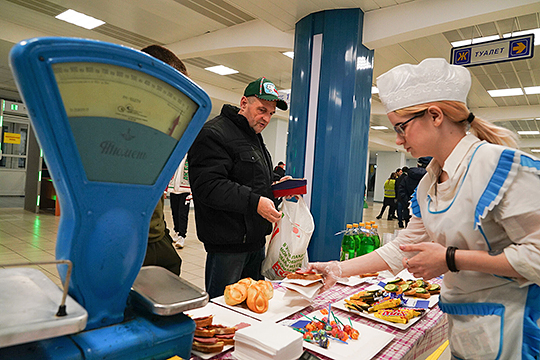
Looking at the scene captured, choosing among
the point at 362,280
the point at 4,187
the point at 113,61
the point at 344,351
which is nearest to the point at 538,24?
the point at 362,280

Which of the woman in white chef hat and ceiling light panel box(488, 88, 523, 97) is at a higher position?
ceiling light panel box(488, 88, 523, 97)

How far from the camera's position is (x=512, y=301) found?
3.12ft

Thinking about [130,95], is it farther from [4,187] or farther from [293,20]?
[4,187]

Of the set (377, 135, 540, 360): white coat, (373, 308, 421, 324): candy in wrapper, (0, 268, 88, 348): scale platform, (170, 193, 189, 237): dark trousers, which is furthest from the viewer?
(170, 193, 189, 237): dark trousers

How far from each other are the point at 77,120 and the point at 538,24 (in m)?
6.14

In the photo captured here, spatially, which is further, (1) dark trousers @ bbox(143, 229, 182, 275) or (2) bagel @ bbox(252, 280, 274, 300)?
(1) dark trousers @ bbox(143, 229, 182, 275)

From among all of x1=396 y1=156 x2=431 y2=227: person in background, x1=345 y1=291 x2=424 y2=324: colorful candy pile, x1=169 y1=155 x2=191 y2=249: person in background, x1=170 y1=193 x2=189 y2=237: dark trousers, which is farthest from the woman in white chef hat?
x1=396 y1=156 x2=431 y2=227: person in background

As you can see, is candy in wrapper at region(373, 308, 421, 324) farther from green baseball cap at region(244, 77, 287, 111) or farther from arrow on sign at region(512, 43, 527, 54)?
arrow on sign at region(512, 43, 527, 54)

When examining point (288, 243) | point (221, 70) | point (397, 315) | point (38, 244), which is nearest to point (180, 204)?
point (38, 244)

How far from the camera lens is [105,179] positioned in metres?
0.68

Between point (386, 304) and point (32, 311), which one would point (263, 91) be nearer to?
point (386, 304)

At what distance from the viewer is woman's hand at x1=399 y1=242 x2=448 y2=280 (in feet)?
3.22

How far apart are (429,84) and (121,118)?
86cm

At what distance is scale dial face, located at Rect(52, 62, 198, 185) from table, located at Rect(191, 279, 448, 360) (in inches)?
21.2
